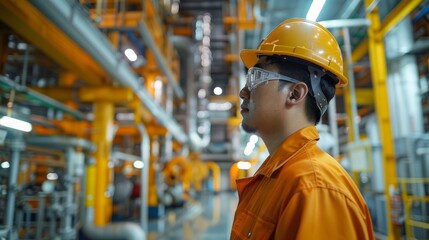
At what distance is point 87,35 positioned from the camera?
404 cm

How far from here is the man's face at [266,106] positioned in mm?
1455

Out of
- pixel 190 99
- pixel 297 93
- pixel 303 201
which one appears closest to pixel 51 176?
pixel 297 93

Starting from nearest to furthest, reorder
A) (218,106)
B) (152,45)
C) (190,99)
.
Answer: (152,45) → (218,106) → (190,99)

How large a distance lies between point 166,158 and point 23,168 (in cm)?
771

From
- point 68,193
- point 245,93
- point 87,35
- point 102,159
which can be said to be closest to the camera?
point 245,93

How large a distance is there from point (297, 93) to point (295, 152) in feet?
0.99

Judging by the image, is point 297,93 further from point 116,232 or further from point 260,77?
point 116,232

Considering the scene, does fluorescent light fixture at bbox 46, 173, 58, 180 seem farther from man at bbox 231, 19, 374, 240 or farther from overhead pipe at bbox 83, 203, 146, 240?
man at bbox 231, 19, 374, 240

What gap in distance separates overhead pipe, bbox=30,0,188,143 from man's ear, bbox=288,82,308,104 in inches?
108

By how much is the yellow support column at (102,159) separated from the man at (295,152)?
5042 millimetres

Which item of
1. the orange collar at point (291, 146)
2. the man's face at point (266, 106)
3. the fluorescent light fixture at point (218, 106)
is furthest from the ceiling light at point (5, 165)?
the fluorescent light fixture at point (218, 106)

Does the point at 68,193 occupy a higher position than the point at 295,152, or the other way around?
the point at 295,152

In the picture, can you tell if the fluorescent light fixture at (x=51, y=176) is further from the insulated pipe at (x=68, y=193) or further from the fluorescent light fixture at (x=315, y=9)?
the fluorescent light fixture at (x=315, y=9)

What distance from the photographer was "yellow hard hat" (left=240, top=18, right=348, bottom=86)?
1.47 metres
